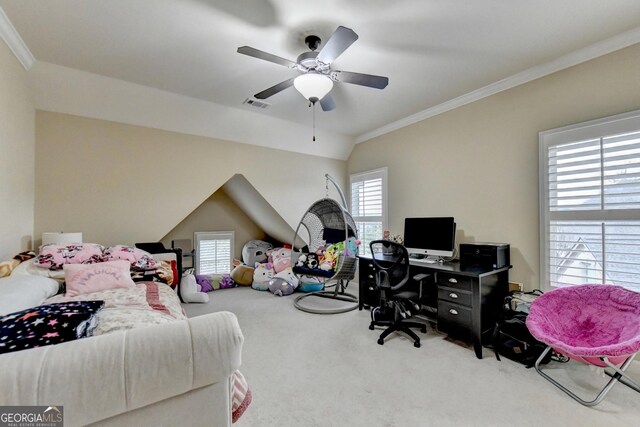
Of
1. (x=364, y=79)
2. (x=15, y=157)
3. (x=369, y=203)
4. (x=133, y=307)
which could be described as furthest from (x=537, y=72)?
(x=15, y=157)

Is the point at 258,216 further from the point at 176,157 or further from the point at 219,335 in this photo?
the point at 219,335

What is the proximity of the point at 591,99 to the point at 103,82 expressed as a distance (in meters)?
4.75

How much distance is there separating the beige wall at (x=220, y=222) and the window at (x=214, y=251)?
0.34 feet

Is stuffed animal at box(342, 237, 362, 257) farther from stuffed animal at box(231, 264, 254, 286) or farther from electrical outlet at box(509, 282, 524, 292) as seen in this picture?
stuffed animal at box(231, 264, 254, 286)

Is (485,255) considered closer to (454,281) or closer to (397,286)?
(454,281)

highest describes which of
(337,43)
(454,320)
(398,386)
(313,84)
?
(337,43)

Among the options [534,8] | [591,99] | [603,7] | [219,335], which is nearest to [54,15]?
[219,335]

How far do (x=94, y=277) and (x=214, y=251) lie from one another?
297cm

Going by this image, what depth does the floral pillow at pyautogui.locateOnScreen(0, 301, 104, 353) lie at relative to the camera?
1.02 m

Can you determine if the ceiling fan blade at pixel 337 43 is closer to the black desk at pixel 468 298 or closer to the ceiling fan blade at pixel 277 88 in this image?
the ceiling fan blade at pixel 277 88

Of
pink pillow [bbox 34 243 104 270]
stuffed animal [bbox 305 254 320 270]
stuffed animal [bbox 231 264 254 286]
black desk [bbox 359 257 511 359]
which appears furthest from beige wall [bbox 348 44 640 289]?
pink pillow [bbox 34 243 104 270]

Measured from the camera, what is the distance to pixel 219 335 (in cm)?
103

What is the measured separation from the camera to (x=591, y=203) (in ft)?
7.89

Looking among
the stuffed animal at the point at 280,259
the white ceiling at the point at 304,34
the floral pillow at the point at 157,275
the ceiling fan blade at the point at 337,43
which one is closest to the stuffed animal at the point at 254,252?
the stuffed animal at the point at 280,259
